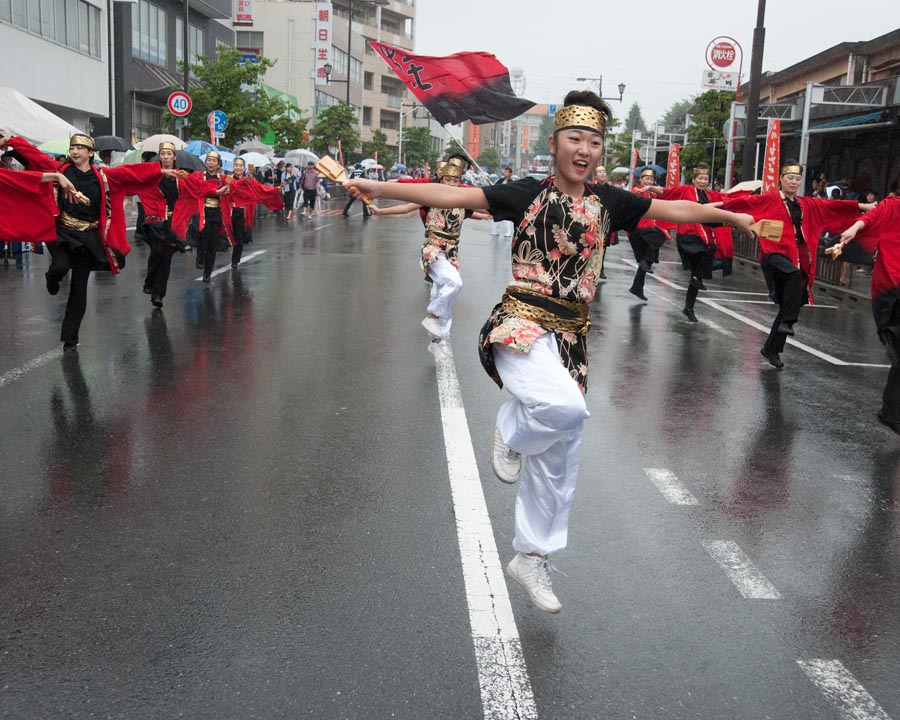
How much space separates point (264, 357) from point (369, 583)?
17.0 ft

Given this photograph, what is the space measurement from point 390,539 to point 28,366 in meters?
4.85

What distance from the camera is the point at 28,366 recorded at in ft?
26.9

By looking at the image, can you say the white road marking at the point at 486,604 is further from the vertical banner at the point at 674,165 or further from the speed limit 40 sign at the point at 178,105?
the vertical banner at the point at 674,165

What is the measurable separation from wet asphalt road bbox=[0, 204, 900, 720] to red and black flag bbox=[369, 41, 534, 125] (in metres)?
2.07

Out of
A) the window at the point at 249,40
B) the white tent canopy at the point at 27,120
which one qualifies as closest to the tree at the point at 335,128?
the window at the point at 249,40

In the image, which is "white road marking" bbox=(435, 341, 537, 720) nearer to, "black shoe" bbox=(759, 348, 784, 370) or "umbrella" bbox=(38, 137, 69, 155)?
"black shoe" bbox=(759, 348, 784, 370)

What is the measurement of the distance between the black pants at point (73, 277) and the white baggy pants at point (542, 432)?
599 centimetres

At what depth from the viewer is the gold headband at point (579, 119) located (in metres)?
4.02

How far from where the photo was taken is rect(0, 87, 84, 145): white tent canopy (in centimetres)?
1969

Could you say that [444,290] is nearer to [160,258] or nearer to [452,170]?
[452,170]

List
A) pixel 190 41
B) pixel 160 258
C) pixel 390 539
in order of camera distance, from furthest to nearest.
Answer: pixel 190 41, pixel 160 258, pixel 390 539

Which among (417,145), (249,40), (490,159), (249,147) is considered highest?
(249,40)

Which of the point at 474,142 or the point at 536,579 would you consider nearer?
the point at 536,579

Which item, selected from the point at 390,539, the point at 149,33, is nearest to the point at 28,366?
the point at 390,539
